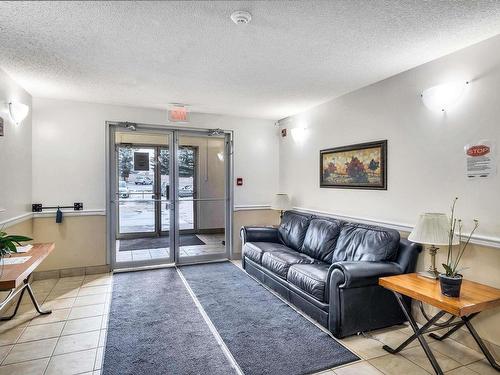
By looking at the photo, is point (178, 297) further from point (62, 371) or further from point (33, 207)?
point (33, 207)

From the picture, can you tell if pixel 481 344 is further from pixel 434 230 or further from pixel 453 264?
pixel 434 230

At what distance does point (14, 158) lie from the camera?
141 inches

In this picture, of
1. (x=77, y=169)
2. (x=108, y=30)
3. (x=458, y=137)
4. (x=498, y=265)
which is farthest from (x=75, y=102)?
(x=498, y=265)

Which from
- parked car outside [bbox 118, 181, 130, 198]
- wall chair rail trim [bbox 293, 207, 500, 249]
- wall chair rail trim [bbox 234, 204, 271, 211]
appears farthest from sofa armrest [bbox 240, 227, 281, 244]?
parked car outside [bbox 118, 181, 130, 198]

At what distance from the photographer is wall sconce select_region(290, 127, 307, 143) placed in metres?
4.88

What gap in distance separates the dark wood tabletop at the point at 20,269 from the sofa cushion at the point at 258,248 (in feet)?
7.87

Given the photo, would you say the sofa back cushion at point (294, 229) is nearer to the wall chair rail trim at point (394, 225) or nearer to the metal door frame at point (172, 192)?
the wall chair rail trim at point (394, 225)

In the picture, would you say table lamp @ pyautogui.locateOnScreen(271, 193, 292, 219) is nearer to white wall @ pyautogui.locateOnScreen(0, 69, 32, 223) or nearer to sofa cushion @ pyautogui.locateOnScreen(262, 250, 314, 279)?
sofa cushion @ pyautogui.locateOnScreen(262, 250, 314, 279)

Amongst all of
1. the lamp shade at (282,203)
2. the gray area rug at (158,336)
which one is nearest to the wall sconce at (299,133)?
the lamp shade at (282,203)

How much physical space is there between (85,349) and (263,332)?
4.94 ft

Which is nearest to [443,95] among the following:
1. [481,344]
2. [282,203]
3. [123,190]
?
[481,344]

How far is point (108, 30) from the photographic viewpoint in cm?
232

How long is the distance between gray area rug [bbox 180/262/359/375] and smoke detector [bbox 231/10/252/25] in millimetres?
2500

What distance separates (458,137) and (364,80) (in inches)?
47.4
